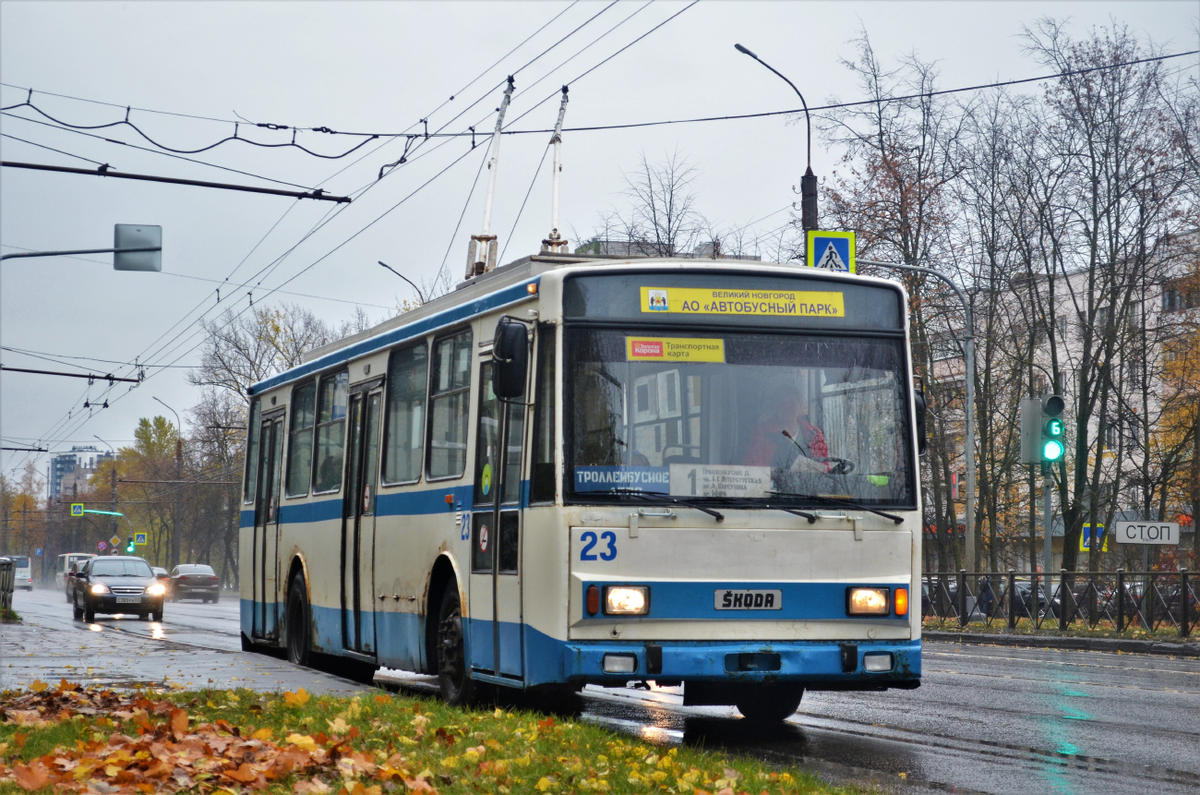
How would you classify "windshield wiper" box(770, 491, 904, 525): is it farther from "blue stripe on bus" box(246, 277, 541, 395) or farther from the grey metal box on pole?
the grey metal box on pole

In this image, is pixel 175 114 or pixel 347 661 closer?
pixel 347 661

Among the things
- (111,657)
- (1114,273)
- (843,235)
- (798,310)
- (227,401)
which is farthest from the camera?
(227,401)

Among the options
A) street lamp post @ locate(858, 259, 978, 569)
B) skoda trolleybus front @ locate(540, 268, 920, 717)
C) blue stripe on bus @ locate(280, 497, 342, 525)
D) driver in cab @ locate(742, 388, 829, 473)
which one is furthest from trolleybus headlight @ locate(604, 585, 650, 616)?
street lamp post @ locate(858, 259, 978, 569)

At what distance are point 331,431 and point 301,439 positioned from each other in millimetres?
1245

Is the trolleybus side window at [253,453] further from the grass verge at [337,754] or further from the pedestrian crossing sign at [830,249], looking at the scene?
the pedestrian crossing sign at [830,249]

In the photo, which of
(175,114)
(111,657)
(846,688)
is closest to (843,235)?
(175,114)

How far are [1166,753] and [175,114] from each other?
15.2m

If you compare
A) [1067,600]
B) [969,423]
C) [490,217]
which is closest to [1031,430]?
[1067,600]

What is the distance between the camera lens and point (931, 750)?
355 inches

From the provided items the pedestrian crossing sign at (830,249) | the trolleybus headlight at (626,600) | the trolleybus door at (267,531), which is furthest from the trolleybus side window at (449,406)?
the pedestrian crossing sign at (830,249)

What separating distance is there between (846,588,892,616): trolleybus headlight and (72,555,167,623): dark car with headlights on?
27452 mm

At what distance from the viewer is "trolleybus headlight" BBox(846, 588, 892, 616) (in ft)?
30.3

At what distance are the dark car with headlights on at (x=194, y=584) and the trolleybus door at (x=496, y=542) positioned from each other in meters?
52.0

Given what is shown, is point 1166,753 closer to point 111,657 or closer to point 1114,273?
point 111,657
